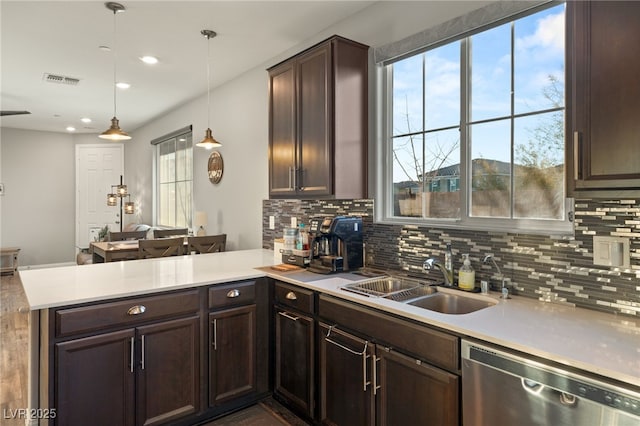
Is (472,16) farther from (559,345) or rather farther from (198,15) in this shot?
(198,15)

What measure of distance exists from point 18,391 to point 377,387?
262 centimetres

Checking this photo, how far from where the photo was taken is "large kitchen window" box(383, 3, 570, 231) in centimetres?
187

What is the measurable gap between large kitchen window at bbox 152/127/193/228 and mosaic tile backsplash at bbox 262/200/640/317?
4094mm

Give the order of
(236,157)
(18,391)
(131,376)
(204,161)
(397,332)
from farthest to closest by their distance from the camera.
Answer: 1. (204,161)
2. (236,157)
3. (18,391)
4. (131,376)
5. (397,332)

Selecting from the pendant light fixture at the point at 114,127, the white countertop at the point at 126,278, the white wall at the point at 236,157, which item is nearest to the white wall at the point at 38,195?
the white wall at the point at 236,157

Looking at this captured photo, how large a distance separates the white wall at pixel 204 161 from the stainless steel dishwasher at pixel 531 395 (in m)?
1.59

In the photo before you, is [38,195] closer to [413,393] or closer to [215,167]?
[215,167]

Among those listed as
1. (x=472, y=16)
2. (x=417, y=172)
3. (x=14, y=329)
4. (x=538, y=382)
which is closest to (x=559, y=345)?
(x=538, y=382)

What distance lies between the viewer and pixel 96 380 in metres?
1.90

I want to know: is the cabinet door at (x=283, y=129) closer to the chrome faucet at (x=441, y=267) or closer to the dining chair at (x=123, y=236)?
the chrome faucet at (x=441, y=267)

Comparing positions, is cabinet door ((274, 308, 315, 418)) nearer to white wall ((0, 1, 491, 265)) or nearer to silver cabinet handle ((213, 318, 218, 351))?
silver cabinet handle ((213, 318, 218, 351))

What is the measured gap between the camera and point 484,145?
2.15 metres

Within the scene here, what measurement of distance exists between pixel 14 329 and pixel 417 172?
4.37 meters

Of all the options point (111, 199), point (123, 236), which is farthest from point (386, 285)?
point (111, 199)
